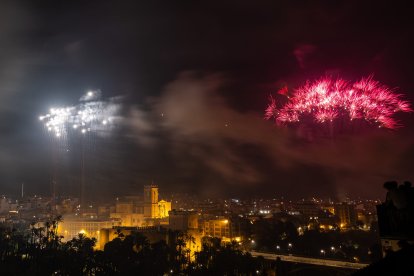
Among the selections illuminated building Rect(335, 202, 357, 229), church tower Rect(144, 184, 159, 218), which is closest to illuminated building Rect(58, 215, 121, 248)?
church tower Rect(144, 184, 159, 218)

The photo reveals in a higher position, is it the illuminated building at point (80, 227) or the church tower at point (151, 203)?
the church tower at point (151, 203)

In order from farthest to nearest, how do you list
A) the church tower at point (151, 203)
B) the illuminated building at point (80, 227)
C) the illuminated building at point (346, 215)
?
the illuminated building at point (346, 215)
the church tower at point (151, 203)
the illuminated building at point (80, 227)

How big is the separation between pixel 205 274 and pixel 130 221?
2008 inches

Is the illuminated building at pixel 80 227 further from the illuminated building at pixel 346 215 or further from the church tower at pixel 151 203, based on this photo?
the illuminated building at pixel 346 215

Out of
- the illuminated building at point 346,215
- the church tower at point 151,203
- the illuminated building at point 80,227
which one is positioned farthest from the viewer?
the illuminated building at point 346,215

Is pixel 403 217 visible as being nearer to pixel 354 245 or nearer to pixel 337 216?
pixel 354 245

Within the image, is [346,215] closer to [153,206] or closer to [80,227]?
[153,206]

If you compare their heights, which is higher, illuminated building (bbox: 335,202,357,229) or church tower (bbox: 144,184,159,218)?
church tower (bbox: 144,184,159,218)

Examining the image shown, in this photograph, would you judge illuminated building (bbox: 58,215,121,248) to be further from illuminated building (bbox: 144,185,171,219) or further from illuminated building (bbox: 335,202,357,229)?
illuminated building (bbox: 335,202,357,229)

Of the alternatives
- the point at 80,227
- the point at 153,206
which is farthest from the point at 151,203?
the point at 80,227

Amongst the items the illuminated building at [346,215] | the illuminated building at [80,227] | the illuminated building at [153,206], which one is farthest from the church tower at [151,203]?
the illuminated building at [346,215]

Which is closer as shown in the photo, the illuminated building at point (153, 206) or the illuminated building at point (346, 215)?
the illuminated building at point (153, 206)

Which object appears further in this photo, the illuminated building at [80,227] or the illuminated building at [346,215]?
the illuminated building at [346,215]

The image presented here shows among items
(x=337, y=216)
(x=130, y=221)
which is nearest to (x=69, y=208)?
(x=130, y=221)
